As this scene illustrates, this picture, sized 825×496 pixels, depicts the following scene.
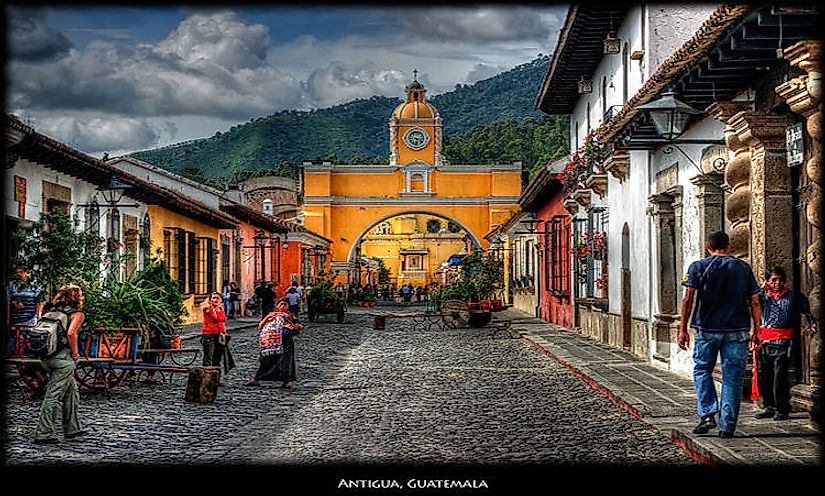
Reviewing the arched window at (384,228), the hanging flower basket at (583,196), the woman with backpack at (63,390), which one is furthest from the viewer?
the arched window at (384,228)

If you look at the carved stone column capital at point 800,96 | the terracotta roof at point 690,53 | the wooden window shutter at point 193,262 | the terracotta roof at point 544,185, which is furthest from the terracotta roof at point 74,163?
the carved stone column capital at point 800,96

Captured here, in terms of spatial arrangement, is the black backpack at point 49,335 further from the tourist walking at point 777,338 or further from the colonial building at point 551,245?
the colonial building at point 551,245

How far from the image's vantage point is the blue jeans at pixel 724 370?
7527mm

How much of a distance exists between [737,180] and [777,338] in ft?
5.62

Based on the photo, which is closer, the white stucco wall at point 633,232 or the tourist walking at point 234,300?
the white stucco wall at point 633,232

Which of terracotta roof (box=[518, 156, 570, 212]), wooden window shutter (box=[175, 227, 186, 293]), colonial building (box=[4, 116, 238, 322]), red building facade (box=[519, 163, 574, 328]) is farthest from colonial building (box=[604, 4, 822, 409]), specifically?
wooden window shutter (box=[175, 227, 186, 293])

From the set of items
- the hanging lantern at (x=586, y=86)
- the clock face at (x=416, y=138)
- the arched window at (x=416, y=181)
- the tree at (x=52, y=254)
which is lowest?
the tree at (x=52, y=254)

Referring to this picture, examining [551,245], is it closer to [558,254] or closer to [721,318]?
[558,254]

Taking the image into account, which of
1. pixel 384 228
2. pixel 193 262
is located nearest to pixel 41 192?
pixel 193 262

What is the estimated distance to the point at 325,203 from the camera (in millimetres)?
56688

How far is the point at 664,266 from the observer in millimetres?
13742

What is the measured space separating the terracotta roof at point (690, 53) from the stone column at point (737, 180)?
482 mm
